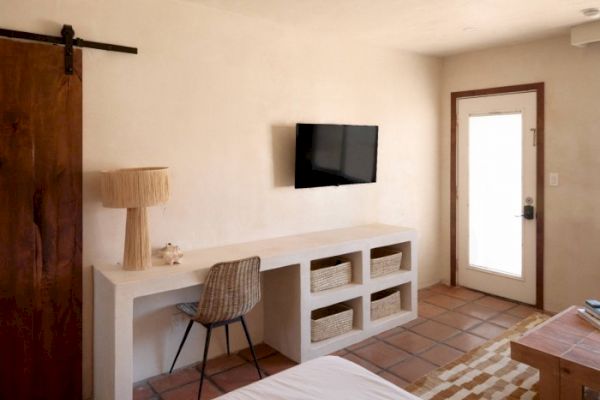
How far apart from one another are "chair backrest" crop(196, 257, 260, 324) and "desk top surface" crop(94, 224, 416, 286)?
4.0 inches

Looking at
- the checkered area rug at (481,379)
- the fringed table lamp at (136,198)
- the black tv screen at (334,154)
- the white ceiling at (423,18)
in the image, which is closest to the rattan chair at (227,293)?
the fringed table lamp at (136,198)

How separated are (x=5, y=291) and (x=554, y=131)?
4337mm

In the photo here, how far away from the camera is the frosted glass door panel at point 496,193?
4.18 metres

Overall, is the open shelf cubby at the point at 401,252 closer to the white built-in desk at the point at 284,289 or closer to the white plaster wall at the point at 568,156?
the white built-in desk at the point at 284,289

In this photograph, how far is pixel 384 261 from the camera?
12.0 feet

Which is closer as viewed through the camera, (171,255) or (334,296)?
(171,255)

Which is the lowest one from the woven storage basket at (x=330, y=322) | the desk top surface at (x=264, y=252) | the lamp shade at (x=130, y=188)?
the woven storage basket at (x=330, y=322)

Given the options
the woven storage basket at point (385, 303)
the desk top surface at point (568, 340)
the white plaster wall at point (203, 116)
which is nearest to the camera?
the desk top surface at point (568, 340)

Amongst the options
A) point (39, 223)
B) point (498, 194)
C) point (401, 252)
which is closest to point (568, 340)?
point (401, 252)

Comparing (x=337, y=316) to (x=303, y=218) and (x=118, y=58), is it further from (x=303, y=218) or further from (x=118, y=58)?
(x=118, y=58)

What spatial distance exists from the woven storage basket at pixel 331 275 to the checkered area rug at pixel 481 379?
0.90 metres

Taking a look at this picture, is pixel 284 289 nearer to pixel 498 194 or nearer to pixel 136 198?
pixel 136 198

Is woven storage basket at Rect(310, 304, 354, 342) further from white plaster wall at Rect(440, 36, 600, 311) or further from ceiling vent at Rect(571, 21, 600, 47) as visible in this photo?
ceiling vent at Rect(571, 21, 600, 47)

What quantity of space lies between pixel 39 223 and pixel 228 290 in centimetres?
111
